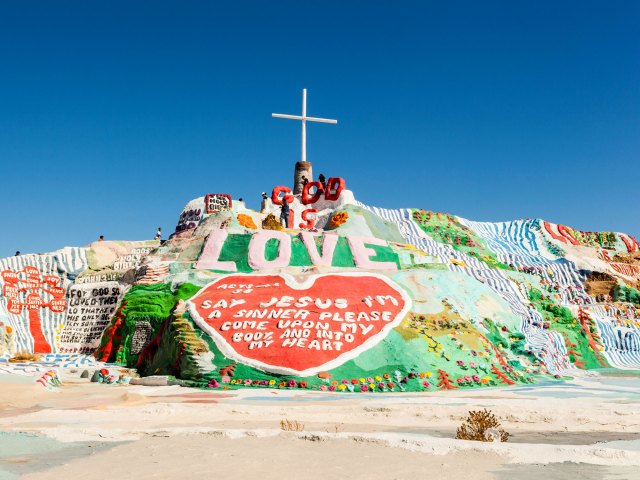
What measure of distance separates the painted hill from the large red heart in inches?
1.7

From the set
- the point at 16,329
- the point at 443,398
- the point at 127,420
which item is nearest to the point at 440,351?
the point at 443,398

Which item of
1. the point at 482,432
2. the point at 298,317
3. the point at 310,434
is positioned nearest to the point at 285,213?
the point at 298,317

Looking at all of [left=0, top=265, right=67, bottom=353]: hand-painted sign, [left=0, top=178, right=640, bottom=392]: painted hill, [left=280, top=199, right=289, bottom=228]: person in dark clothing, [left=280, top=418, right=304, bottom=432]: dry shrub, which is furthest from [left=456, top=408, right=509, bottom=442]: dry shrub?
[left=0, top=265, right=67, bottom=353]: hand-painted sign

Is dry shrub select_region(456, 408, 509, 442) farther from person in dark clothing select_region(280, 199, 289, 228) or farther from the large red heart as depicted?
person in dark clothing select_region(280, 199, 289, 228)

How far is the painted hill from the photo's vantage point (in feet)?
51.2

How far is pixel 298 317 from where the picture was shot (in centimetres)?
1658

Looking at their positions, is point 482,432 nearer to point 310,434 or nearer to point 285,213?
point 310,434

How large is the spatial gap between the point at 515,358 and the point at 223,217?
1397cm

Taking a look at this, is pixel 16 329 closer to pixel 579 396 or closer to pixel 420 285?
pixel 420 285

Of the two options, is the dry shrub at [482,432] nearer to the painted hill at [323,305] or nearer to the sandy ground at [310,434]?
the sandy ground at [310,434]

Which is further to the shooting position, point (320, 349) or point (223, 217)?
point (223, 217)

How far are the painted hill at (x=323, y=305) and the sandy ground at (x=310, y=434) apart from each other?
5.46 feet

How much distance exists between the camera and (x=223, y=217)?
2728 centimetres

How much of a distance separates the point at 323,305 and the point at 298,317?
893mm
